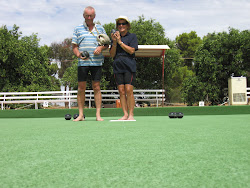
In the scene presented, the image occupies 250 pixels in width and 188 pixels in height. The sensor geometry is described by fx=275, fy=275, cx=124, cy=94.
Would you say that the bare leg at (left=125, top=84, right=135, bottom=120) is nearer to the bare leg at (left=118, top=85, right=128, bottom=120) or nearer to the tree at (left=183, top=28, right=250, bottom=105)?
the bare leg at (left=118, top=85, right=128, bottom=120)

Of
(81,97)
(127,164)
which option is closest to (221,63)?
(81,97)

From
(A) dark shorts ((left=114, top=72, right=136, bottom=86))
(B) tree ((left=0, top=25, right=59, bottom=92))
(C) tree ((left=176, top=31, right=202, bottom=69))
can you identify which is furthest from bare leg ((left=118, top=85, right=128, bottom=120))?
(C) tree ((left=176, top=31, right=202, bottom=69))

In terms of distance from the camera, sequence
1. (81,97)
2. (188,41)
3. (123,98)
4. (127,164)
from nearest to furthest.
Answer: (127,164), (123,98), (81,97), (188,41)

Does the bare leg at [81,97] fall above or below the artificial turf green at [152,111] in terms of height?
above

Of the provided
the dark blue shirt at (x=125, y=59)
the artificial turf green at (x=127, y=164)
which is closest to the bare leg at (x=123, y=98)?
the dark blue shirt at (x=125, y=59)

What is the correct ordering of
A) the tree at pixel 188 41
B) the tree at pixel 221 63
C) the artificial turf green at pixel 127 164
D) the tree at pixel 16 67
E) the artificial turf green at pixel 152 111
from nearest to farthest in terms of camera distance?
the artificial turf green at pixel 127 164 < the artificial turf green at pixel 152 111 < the tree at pixel 221 63 < the tree at pixel 16 67 < the tree at pixel 188 41

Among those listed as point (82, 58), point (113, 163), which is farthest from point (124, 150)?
point (82, 58)

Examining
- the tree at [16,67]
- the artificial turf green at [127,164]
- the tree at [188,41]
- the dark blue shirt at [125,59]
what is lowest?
the artificial turf green at [127,164]

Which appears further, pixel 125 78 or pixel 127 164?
pixel 125 78

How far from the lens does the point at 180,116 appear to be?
5.50 m

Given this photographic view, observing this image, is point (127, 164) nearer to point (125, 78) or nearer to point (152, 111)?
point (125, 78)

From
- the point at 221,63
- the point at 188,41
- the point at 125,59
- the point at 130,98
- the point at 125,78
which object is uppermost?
the point at 188,41

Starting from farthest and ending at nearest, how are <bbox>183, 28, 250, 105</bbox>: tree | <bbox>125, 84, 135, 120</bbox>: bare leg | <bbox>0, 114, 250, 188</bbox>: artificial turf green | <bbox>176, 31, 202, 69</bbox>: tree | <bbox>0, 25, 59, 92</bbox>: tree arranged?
<bbox>176, 31, 202, 69</bbox>: tree, <bbox>0, 25, 59, 92</bbox>: tree, <bbox>183, 28, 250, 105</bbox>: tree, <bbox>125, 84, 135, 120</bbox>: bare leg, <bbox>0, 114, 250, 188</bbox>: artificial turf green

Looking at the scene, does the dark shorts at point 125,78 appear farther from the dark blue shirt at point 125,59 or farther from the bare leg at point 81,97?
the bare leg at point 81,97
